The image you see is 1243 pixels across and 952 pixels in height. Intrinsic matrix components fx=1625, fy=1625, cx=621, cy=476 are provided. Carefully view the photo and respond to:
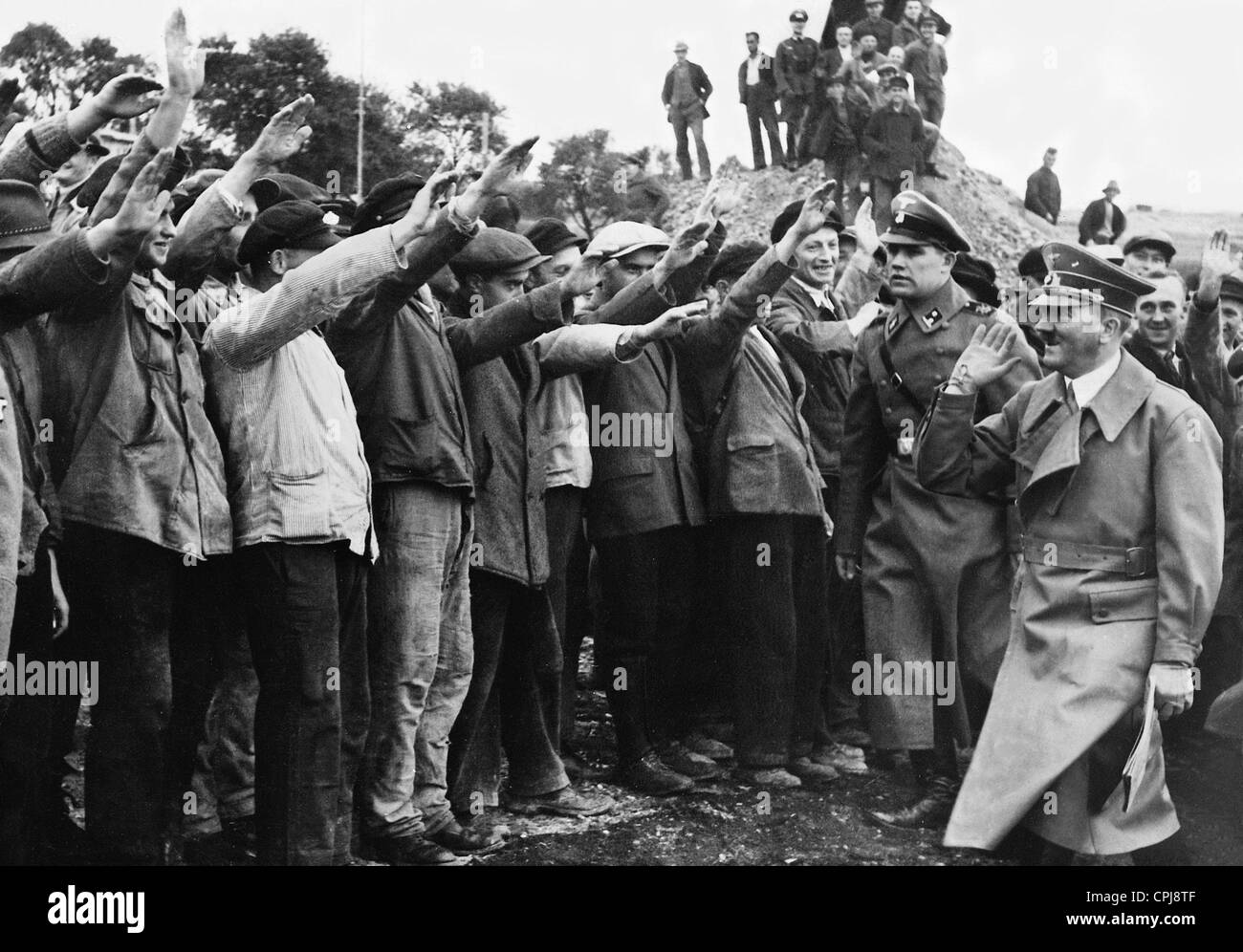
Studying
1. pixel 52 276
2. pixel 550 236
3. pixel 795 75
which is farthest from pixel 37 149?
pixel 795 75

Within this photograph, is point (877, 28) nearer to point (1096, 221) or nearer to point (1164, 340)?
point (1096, 221)

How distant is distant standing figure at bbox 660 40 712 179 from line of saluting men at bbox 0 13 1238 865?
385 cm

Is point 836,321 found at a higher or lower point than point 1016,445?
higher

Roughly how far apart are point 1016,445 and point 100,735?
124 inches

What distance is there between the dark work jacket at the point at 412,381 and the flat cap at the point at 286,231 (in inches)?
9.7

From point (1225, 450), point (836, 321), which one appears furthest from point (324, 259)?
point (1225, 450)

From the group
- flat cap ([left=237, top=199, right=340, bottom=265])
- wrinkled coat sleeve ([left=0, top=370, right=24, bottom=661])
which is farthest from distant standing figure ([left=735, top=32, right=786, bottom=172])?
wrinkled coat sleeve ([left=0, top=370, right=24, bottom=661])

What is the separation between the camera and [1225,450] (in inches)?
308

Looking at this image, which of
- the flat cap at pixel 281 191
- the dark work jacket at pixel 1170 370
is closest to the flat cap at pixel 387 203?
the flat cap at pixel 281 191

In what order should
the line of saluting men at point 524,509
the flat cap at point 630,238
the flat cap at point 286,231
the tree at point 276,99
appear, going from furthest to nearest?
the tree at point 276,99 → the flat cap at point 630,238 → the flat cap at point 286,231 → the line of saluting men at point 524,509

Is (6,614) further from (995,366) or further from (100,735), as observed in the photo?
(995,366)

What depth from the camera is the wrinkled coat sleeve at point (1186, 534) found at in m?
5.06

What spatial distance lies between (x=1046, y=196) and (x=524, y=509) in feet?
37.5

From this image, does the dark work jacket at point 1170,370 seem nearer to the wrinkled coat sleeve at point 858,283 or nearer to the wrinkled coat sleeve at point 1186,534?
the wrinkled coat sleeve at point 858,283
